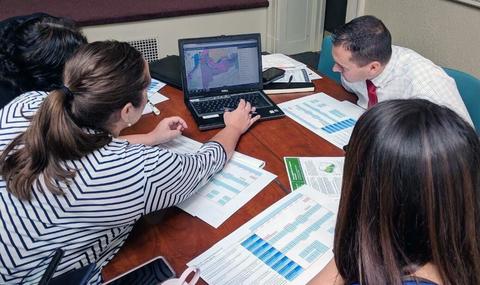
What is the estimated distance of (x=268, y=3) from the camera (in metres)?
3.23

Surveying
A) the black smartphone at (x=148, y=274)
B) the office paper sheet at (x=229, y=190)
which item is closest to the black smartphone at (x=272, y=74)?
the office paper sheet at (x=229, y=190)

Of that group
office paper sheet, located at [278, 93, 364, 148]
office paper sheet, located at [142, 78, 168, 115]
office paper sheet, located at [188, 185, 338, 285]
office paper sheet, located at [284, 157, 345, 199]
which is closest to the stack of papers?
office paper sheet, located at [278, 93, 364, 148]

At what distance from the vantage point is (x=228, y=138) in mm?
Result: 1234

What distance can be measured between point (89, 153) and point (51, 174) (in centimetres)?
8

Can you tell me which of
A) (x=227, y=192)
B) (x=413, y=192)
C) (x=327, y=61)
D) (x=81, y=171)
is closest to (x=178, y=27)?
(x=327, y=61)

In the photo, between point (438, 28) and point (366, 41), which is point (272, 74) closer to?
point (366, 41)

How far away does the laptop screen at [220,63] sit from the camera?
56.3 inches

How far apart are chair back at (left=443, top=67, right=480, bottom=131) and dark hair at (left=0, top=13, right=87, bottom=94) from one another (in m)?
1.29

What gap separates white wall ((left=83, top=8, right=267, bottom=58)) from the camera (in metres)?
2.79

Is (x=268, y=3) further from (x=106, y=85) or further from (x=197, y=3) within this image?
(x=106, y=85)

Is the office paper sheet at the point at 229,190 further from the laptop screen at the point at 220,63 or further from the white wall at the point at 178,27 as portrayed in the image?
the white wall at the point at 178,27

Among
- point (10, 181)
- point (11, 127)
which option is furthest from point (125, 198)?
point (11, 127)

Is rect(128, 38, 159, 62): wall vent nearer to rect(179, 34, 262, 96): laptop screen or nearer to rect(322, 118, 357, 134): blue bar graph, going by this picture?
rect(179, 34, 262, 96): laptop screen

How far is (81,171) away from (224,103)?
71cm
